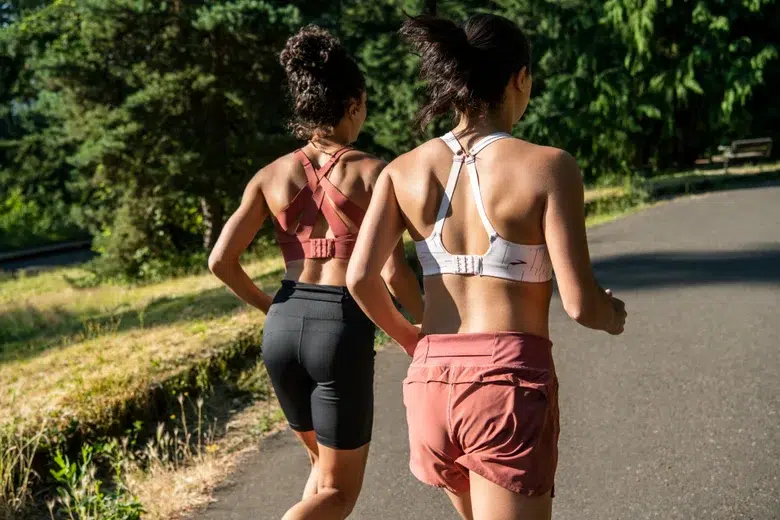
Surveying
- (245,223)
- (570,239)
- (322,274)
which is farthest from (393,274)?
(570,239)

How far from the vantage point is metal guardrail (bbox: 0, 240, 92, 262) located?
3428cm

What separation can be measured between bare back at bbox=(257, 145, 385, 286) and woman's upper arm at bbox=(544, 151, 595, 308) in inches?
43.7

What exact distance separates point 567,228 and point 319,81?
4.63ft

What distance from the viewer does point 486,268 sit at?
2.55m

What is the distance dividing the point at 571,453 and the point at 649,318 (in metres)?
3.66

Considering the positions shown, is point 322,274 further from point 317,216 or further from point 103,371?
point 103,371

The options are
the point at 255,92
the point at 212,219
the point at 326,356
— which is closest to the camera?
Answer: the point at 326,356

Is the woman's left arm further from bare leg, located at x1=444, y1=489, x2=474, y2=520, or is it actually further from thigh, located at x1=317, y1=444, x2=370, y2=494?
thigh, located at x1=317, y1=444, x2=370, y2=494

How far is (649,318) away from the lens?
9.07 meters

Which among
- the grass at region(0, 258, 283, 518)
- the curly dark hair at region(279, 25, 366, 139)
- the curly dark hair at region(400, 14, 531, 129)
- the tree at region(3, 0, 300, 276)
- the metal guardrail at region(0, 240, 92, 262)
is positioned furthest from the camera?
the metal guardrail at region(0, 240, 92, 262)

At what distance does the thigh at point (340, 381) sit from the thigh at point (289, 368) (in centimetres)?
5

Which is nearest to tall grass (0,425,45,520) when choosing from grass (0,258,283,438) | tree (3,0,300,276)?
grass (0,258,283,438)

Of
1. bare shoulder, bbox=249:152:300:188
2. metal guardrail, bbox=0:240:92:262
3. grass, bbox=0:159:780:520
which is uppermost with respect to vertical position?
bare shoulder, bbox=249:152:300:188

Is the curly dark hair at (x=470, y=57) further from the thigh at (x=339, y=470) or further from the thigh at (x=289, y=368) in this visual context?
the thigh at (x=339, y=470)
